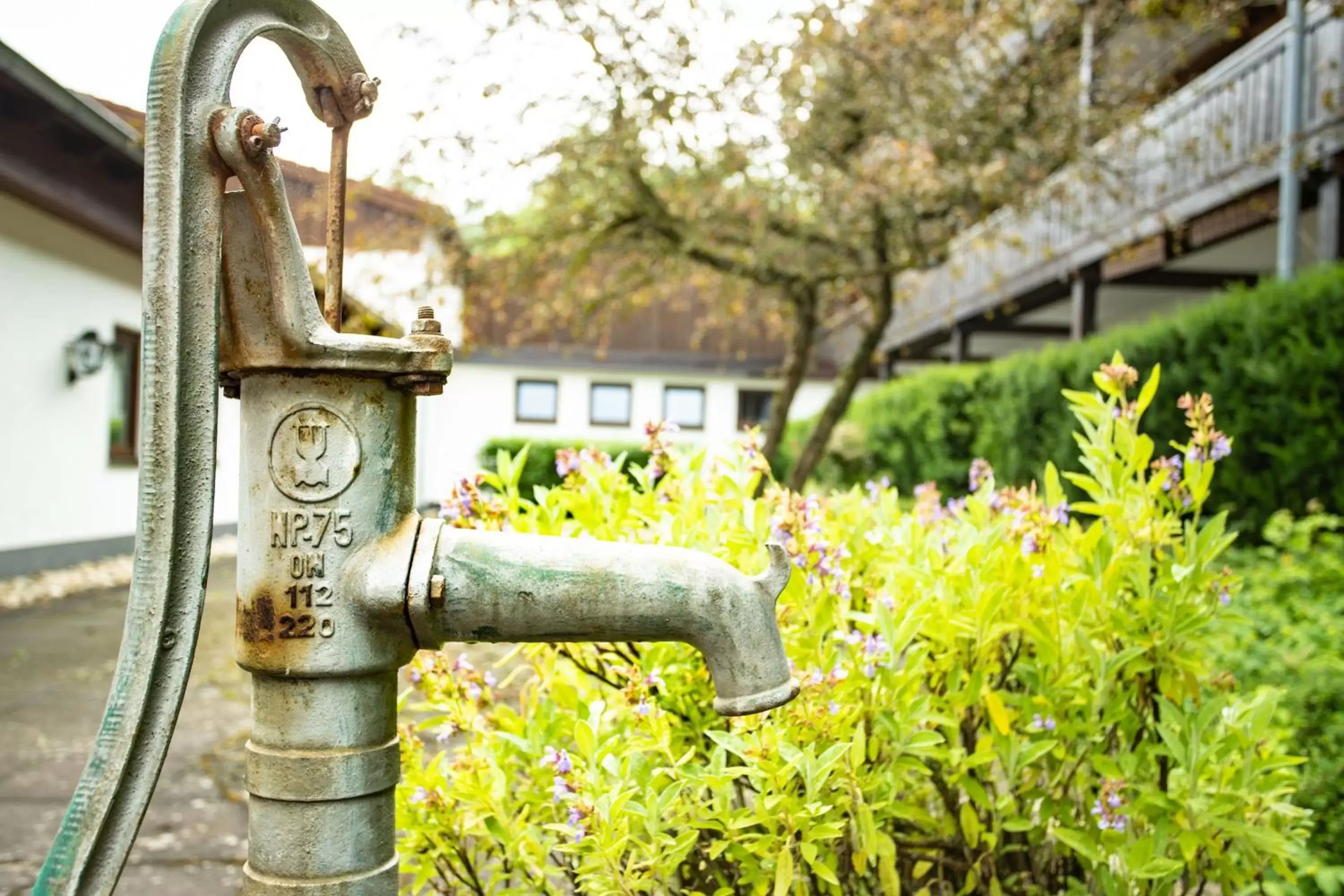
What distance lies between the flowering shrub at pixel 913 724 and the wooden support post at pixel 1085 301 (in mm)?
11226

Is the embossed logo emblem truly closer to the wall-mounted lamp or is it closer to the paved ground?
the paved ground

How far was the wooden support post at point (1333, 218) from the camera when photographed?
314 inches

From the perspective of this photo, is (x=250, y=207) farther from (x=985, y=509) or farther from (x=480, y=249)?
(x=480, y=249)

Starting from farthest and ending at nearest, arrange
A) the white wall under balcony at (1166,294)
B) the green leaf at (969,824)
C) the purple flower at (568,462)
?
the white wall under balcony at (1166,294)
the purple flower at (568,462)
the green leaf at (969,824)

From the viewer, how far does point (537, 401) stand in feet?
82.3

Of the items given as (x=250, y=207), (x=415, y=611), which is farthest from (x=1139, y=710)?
(x=250, y=207)

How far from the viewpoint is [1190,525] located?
169 centimetres

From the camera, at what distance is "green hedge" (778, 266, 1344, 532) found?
21.0 feet

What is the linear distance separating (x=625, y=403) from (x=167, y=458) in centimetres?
2465

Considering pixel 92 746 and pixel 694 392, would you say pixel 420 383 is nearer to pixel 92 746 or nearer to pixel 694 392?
pixel 92 746

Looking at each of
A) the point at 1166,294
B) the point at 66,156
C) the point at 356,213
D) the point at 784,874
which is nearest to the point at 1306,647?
the point at 784,874

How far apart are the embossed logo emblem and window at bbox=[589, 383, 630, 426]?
24.3 meters

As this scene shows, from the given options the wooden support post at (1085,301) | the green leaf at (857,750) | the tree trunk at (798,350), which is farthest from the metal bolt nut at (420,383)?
the wooden support post at (1085,301)

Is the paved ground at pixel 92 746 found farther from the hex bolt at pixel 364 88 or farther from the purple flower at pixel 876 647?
the hex bolt at pixel 364 88
